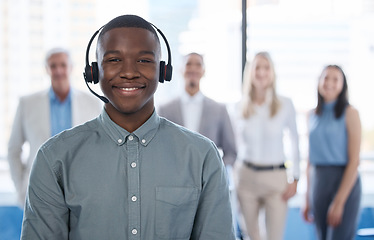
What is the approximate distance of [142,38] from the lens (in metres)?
1.10

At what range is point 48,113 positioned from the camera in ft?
9.55

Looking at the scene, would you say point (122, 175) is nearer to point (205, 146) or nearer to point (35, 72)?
point (205, 146)

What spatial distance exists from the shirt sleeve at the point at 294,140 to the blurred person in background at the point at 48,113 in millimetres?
1275

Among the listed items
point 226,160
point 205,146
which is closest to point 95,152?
point 205,146

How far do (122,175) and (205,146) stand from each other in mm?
218

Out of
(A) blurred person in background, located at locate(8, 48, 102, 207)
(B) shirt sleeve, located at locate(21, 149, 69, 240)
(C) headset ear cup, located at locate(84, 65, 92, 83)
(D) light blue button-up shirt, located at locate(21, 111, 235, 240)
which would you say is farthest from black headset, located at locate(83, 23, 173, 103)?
(A) blurred person in background, located at locate(8, 48, 102, 207)

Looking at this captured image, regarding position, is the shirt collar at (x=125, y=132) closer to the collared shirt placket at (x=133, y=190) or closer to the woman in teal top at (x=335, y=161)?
the collared shirt placket at (x=133, y=190)

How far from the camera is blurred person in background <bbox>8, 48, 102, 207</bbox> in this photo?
113 inches

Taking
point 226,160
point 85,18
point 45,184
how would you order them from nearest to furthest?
point 45,184 < point 226,160 < point 85,18

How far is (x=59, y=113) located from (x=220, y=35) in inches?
66.0

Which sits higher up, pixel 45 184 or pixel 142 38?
pixel 142 38

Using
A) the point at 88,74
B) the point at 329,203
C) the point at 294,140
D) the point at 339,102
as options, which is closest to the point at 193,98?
the point at 294,140

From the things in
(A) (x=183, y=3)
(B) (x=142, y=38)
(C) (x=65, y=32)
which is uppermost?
(A) (x=183, y=3)

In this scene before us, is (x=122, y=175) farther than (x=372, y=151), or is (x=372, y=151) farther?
(x=372, y=151)
